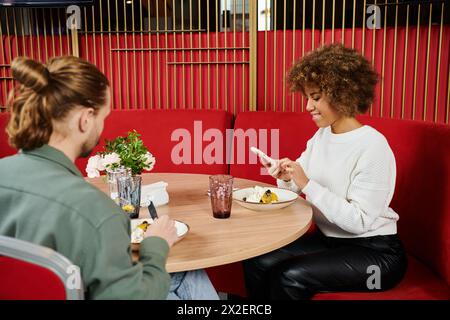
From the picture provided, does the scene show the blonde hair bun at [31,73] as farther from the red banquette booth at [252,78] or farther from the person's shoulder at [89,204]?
the red banquette booth at [252,78]

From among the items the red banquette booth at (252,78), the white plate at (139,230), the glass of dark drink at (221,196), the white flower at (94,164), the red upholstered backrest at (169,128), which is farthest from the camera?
the red upholstered backrest at (169,128)

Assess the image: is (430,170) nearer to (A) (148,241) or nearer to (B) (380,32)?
(A) (148,241)

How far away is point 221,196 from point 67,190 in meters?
0.71

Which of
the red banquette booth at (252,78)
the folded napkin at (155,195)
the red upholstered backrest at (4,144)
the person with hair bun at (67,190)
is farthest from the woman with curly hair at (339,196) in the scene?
the red upholstered backrest at (4,144)

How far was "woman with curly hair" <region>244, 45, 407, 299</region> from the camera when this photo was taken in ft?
5.44

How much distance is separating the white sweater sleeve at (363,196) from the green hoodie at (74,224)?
2.89 ft

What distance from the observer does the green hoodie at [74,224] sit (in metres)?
0.88

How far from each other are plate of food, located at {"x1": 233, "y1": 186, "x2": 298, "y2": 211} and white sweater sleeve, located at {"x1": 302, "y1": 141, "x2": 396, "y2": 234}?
0.11m

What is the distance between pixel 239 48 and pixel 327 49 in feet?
5.24

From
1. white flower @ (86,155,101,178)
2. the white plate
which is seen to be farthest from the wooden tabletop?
white flower @ (86,155,101,178)

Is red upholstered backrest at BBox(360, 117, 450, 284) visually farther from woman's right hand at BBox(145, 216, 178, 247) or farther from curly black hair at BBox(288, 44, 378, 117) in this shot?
woman's right hand at BBox(145, 216, 178, 247)

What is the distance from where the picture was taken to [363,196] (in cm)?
167
